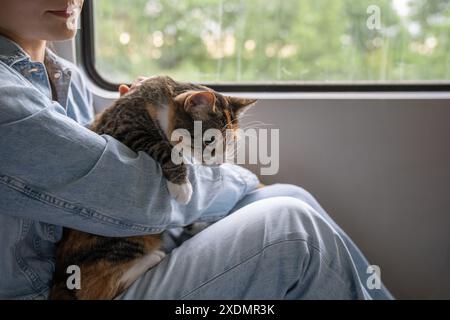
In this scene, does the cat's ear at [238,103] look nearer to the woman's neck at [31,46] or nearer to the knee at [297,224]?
the knee at [297,224]

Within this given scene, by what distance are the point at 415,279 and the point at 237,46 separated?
0.93m

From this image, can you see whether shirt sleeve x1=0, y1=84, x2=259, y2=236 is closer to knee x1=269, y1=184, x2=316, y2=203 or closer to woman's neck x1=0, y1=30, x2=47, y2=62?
woman's neck x1=0, y1=30, x2=47, y2=62

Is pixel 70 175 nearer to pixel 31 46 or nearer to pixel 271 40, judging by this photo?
pixel 31 46

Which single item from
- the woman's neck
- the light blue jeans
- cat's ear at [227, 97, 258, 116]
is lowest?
the light blue jeans

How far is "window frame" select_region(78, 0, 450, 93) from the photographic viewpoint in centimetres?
125

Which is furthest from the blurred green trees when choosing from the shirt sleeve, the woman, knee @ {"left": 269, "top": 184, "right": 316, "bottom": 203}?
the shirt sleeve

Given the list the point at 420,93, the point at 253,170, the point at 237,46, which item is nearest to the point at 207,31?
the point at 237,46

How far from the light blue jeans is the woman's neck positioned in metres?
0.49

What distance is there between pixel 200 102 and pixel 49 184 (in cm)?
32

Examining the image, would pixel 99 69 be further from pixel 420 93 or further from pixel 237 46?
pixel 420 93

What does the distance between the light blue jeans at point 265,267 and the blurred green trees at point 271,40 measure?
25.8 inches

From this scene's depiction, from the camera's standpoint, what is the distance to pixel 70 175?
654 millimetres

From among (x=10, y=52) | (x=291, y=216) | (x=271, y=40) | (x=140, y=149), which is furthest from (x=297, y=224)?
(x=271, y=40)

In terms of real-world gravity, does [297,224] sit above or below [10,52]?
below
